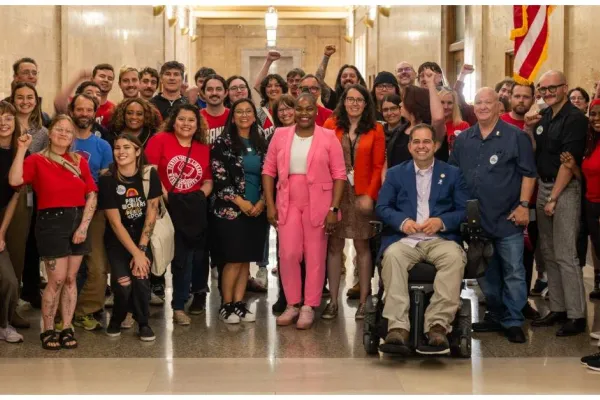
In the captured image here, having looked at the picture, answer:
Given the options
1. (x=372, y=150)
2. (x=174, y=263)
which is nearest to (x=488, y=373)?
(x=372, y=150)

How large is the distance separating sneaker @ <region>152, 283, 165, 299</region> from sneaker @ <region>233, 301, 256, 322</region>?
98cm

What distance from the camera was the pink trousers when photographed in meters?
6.50

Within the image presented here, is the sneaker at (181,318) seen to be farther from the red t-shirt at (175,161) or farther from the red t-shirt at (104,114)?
the red t-shirt at (104,114)

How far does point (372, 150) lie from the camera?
671cm

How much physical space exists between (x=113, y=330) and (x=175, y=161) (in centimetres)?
124

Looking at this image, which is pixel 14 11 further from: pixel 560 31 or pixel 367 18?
pixel 367 18

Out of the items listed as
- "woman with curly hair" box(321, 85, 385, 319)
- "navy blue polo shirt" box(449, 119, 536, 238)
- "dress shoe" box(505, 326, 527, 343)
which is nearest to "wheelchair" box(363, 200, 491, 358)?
"navy blue polo shirt" box(449, 119, 536, 238)

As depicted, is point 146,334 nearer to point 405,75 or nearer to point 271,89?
point 271,89

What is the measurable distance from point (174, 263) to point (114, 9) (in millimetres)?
7738

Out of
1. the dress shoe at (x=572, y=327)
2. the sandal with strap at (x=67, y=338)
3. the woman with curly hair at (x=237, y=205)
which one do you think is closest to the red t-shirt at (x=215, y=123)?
the woman with curly hair at (x=237, y=205)

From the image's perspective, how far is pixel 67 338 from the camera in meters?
5.94

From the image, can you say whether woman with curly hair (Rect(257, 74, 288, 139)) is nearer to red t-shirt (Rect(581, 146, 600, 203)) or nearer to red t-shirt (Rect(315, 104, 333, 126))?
red t-shirt (Rect(315, 104, 333, 126))

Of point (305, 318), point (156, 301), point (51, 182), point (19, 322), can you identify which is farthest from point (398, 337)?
point (19, 322)

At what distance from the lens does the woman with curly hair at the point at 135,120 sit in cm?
679
